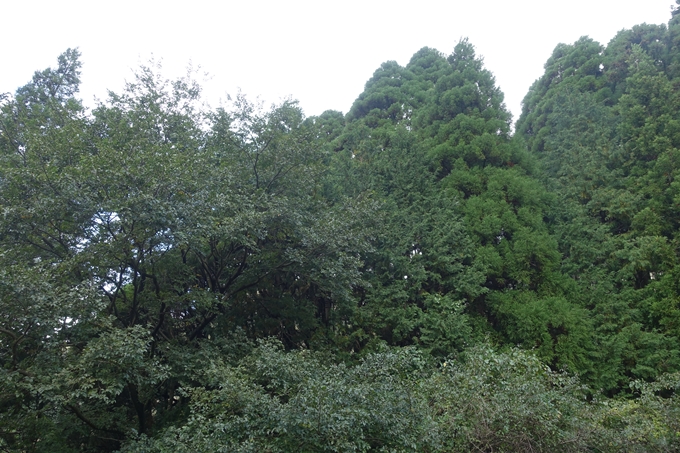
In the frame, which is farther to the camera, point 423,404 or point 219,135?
point 219,135

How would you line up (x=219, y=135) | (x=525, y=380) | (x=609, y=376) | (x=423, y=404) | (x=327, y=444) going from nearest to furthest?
(x=327, y=444)
(x=423, y=404)
(x=525, y=380)
(x=609, y=376)
(x=219, y=135)

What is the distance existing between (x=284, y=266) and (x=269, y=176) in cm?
202

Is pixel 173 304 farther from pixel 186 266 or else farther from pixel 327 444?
pixel 327 444

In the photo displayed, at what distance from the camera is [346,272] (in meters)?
8.80

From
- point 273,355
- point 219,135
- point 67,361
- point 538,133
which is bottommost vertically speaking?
point 273,355

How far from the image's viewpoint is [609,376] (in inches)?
367

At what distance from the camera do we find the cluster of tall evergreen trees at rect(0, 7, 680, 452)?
18.4 ft

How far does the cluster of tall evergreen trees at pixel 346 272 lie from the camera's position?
5.60 meters

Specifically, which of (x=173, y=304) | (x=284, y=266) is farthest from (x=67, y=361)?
(x=284, y=266)

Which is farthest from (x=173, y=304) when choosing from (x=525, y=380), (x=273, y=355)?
(x=525, y=380)

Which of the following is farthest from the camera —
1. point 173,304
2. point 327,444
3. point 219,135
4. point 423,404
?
point 219,135

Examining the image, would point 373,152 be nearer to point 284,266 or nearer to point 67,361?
point 284,266

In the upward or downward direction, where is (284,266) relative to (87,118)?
downward

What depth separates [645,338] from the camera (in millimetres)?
9484
